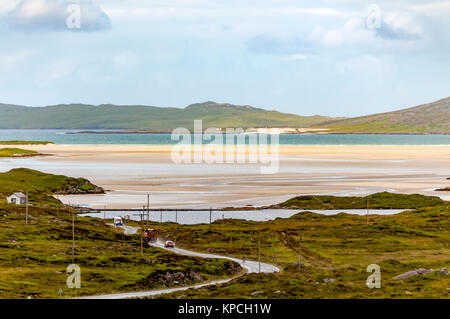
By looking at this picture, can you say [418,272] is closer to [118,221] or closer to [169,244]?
[169,244]

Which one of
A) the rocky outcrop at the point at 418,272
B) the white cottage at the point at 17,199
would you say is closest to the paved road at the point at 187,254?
the rocky outcrop at the point at 418,272

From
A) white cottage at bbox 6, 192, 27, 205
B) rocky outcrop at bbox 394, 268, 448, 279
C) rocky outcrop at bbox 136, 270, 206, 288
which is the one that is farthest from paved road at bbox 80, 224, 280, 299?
white cottage at bbox 6, 192, 27, 205

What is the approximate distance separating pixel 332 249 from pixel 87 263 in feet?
100

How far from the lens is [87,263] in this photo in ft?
285

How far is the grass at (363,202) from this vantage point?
13838cm

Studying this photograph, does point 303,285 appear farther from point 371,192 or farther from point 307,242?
point 371,192

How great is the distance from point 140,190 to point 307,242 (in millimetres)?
57962

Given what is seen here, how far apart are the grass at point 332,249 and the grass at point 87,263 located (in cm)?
618
